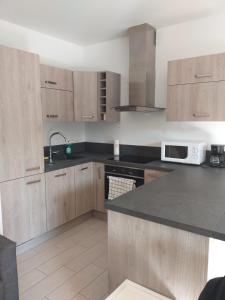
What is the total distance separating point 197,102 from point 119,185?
133 centimetres

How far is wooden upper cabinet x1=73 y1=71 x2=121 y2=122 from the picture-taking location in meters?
3.20

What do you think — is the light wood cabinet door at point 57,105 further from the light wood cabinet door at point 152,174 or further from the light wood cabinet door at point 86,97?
the light wood cabinet door at point 152,174

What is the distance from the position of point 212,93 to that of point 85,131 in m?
2.16

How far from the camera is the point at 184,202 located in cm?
149

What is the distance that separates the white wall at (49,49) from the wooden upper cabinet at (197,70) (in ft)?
5.62

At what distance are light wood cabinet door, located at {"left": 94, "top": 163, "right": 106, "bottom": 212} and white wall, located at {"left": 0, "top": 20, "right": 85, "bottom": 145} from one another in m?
0.76

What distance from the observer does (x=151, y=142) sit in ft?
10.5

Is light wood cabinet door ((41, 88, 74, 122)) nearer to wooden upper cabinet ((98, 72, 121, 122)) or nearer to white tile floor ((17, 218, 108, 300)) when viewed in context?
wooden upper cabinet ((98, 72, 121, 122))

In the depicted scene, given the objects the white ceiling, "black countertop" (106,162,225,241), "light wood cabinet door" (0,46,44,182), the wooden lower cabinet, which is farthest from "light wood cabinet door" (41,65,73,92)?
the wooden lower cabinet

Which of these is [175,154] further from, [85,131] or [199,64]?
[85,131]

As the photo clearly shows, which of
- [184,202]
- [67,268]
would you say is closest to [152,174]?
[184,202]

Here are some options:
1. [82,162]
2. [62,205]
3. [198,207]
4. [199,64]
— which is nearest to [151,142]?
[82,162]

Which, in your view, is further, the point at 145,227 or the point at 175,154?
the point at 175,154

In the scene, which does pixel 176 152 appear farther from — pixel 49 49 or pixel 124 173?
pixel 49 49
